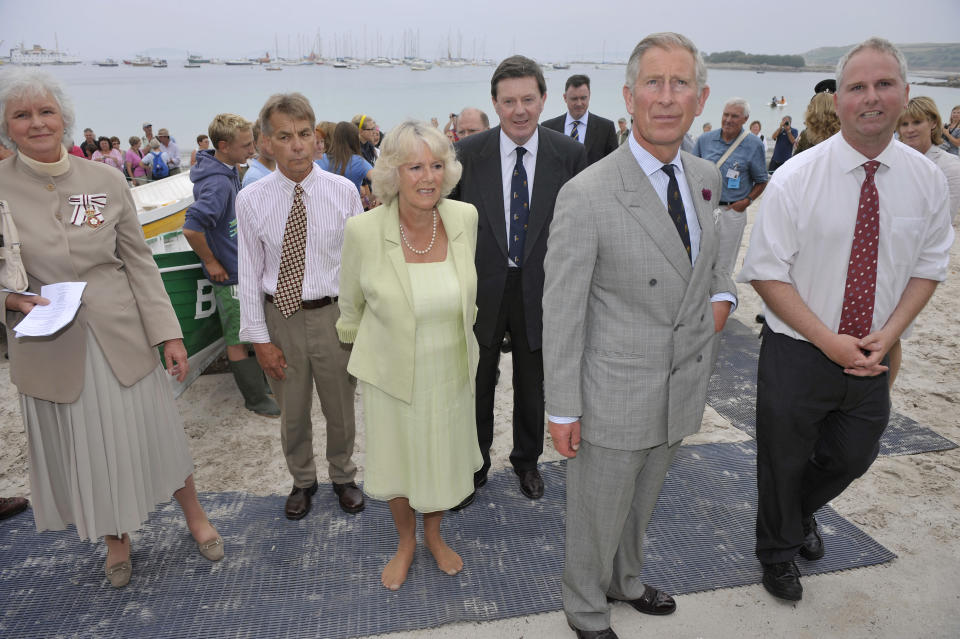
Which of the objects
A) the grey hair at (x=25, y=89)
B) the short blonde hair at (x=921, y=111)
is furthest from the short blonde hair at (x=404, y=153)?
the short blonde hair at (x=921, y=111)

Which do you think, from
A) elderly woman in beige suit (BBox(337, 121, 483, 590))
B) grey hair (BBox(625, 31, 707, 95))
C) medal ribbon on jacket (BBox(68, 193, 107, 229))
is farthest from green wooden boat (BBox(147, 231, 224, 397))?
→ grey hair (BBox(625, 31, 707, 95))

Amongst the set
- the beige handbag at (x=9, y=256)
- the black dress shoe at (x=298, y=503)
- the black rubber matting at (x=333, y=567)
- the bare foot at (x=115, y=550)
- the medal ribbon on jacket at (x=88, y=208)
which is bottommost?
the black rubber matting at (x=333, y=567)

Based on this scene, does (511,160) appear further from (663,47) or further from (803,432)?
(803,432)

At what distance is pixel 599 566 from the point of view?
2.22 m

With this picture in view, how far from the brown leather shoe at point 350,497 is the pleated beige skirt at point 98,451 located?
2.93 feet

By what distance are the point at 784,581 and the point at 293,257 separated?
2587 millimetres

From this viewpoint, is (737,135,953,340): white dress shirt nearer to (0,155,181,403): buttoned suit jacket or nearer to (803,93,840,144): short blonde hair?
(803,93,840,144): short blonde hair

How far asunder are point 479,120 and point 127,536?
11.9ft

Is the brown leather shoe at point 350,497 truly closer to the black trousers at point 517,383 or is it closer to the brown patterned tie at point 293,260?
the black trousers at point 517,383

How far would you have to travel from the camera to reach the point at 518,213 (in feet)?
9.45

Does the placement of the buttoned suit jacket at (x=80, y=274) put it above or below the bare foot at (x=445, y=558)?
above

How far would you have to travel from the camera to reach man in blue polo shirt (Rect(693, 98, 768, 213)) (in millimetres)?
5242

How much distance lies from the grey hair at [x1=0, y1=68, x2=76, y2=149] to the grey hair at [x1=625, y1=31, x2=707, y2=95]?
210cm

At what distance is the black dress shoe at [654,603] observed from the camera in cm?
241
